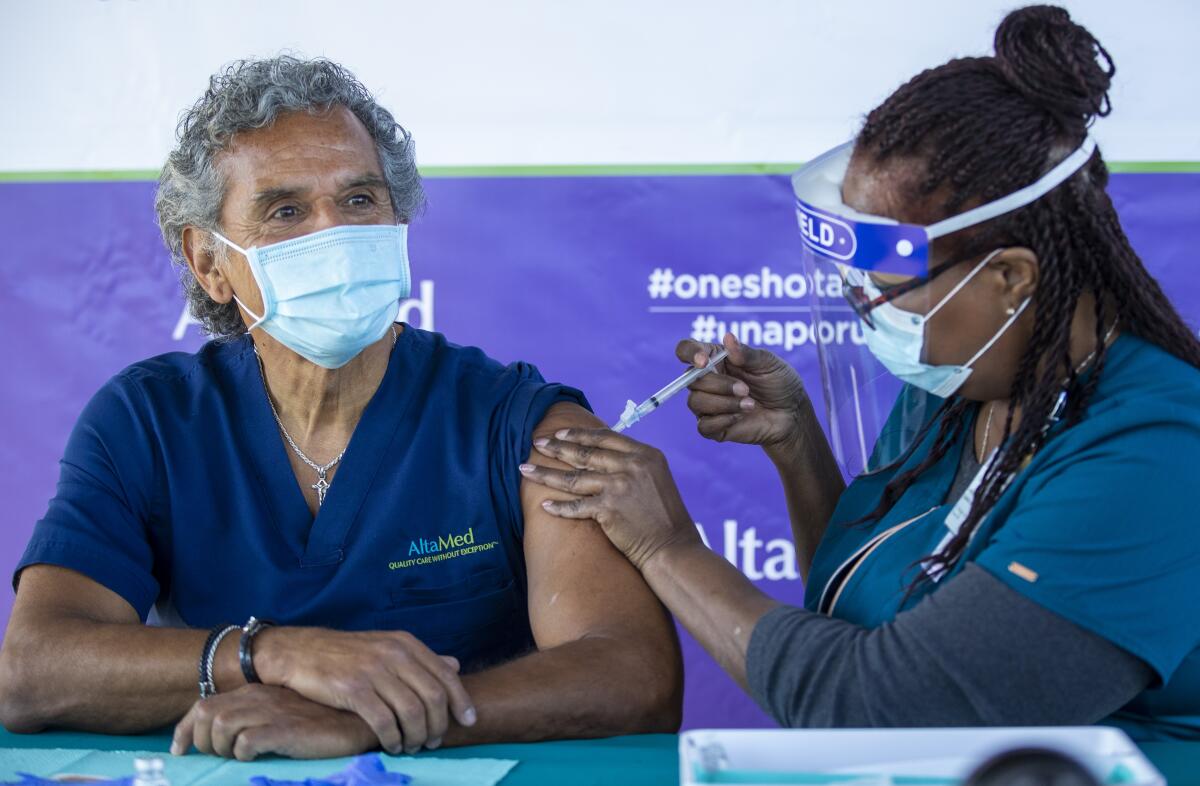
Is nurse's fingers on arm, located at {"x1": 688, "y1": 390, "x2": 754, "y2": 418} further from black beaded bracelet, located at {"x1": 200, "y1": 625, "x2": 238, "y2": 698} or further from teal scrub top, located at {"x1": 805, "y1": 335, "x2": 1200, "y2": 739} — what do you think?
black beaded bracelet, located at {"x1": 200, "y1": 625, "x2": 238, "y2": 698}

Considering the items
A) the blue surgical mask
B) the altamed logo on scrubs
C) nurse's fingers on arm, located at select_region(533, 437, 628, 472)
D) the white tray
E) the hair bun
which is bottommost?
the white tray

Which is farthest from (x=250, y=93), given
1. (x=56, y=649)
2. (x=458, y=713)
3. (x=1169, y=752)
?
(x=1169, y=752)

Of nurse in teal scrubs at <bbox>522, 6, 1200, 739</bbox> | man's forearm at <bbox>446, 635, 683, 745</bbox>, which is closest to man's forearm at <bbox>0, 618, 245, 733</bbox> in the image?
man's forearm at <bbox>446, 635, 683, 745</bbox>

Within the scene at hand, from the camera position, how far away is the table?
50.3 inches

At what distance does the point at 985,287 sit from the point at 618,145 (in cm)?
140

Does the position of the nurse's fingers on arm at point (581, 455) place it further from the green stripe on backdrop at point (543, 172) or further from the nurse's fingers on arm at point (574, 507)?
the green stripe on backdrop at point (543, 172)

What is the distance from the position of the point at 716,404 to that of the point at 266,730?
0.93m

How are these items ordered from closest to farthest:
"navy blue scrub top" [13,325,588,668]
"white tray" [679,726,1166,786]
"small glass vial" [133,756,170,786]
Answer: "white tray" [679,726,1166,786], "small glass vial" [133,756,170,786], "navy blue scrub top" [13,325,588,668]

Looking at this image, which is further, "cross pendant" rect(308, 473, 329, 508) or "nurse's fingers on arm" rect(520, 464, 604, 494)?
"cross pendant" rect(308, 473, 329, 508)

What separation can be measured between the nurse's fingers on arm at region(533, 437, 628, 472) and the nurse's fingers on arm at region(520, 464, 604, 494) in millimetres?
13

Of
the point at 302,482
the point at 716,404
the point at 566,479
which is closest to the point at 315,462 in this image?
the point at 302,482

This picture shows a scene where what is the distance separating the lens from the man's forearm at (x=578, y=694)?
1.52 metres

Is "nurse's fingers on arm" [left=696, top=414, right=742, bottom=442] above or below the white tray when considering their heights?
above

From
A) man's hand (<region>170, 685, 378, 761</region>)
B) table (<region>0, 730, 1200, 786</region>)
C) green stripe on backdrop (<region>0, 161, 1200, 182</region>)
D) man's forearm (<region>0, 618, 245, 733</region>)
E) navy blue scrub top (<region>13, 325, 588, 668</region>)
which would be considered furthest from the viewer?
green stripe on backdrop (<region>0, 161, 1200, 182</region>)
